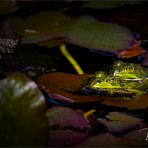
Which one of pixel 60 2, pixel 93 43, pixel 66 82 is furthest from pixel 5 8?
A: pixel 66 82

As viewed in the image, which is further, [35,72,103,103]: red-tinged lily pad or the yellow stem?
the yellow stem

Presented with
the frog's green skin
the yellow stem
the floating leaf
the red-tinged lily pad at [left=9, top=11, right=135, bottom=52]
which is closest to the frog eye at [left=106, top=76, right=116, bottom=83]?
the frog's green skin

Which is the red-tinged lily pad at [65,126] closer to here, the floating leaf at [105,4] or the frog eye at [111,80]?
the frog eye at [111,80]

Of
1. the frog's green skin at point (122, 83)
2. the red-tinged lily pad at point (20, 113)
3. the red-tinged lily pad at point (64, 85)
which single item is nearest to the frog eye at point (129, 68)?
the frog's green skin at point (122, 83)

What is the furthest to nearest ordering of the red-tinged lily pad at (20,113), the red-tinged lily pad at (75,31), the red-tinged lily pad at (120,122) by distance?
the red-tinged lily pad at (75,31) < the red-tinged lily pad at (120,122) < the red-tinged lily pad at (20,113)

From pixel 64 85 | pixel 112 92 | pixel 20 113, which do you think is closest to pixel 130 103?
pixel 112 92

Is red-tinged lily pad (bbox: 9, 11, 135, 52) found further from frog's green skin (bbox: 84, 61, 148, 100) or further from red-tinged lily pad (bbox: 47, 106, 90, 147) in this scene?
red-tinged lily pad (bbox: 47, 106, 90, 147)

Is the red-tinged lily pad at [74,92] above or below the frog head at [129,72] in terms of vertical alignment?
below
